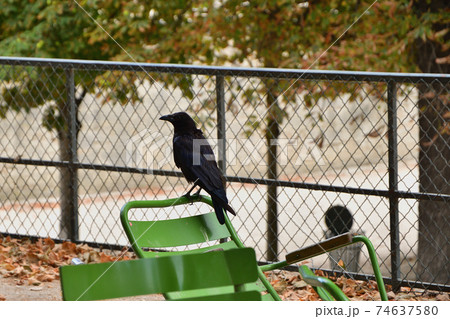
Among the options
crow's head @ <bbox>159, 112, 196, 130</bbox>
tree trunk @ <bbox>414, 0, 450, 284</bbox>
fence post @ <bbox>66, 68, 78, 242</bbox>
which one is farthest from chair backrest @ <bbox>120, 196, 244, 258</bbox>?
tree trunk @ <bbox>414, 0, 450, 284</bbox>

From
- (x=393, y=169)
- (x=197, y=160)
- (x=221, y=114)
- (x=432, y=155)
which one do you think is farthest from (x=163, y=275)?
(x=432, y=155)

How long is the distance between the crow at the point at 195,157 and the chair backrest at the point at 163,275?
1.47 meters

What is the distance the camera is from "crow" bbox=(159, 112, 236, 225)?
378 cm

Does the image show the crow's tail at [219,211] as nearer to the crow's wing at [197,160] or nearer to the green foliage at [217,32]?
the crow's wing at [197,160]

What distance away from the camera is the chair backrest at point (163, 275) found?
6.57ft

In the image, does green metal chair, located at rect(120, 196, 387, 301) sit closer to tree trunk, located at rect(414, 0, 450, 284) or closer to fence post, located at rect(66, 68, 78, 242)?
fence post, located at rect(66, 68, 78, 242)

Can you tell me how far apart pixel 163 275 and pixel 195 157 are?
185 centimetres

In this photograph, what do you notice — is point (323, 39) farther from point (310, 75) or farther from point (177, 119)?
point (177, 119)

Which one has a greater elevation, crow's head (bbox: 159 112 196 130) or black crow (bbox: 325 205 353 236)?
crow's head (bbox: 159 112 196 130)

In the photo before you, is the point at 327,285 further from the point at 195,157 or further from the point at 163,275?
the point at 195,157

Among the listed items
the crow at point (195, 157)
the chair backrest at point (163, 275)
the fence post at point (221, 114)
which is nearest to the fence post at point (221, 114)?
the fence post at point (221, 114)

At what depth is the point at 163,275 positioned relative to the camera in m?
2.12

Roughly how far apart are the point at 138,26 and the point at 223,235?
20.4 ft

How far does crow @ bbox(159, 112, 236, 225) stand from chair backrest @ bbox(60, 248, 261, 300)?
147cm
